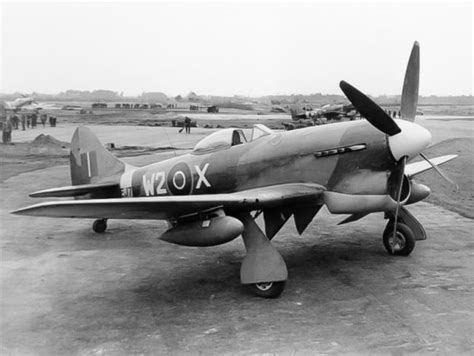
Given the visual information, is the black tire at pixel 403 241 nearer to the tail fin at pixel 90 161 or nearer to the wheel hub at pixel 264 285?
the wheel hub at pixel 264 285

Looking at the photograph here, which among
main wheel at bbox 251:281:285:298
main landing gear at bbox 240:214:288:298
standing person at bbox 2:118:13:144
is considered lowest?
standing person at bbox 2:118:13:144

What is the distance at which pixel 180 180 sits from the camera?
803 centimetres

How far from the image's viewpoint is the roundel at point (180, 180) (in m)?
7.96

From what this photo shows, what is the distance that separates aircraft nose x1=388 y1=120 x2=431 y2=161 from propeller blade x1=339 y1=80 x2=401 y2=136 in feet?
0.32

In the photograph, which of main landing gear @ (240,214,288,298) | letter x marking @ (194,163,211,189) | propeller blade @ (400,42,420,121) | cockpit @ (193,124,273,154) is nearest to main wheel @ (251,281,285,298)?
main landing gear @ (240,214,288,298)

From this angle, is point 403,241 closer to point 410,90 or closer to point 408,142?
point 408,142

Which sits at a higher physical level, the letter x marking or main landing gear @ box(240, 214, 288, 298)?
the letter x marking

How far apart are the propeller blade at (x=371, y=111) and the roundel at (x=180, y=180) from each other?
2.84m

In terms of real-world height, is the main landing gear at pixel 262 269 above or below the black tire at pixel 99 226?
above

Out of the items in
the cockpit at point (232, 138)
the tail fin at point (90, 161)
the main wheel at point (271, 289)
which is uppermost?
the cockpit at point (232, 138)

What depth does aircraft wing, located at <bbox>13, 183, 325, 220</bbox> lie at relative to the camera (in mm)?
5300

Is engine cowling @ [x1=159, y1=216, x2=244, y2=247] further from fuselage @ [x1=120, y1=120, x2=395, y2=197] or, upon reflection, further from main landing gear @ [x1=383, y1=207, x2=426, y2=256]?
main landing gear @ [x1=383, y1=207, x2=426, y2=256]

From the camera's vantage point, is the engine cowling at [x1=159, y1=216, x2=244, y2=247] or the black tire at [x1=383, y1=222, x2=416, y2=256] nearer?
the engine cowling at [x1=159, y1=216, x2=244, y2=247]

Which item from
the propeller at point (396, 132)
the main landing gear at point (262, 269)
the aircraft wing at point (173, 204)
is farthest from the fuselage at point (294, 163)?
the main landing gear at point (262, 269)
